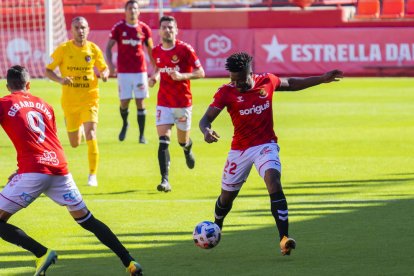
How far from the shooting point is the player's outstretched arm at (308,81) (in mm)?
11195

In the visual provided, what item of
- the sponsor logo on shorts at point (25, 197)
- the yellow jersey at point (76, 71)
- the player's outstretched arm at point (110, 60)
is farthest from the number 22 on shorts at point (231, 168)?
the player's outstretched arm at point (110, 60)

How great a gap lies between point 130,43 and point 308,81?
10.6 m

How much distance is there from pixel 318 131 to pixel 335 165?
524cm

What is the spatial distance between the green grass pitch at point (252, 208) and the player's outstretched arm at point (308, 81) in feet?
5.39

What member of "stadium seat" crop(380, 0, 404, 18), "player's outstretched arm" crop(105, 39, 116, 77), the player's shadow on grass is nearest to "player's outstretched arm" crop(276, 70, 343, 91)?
the player's shadow on grass

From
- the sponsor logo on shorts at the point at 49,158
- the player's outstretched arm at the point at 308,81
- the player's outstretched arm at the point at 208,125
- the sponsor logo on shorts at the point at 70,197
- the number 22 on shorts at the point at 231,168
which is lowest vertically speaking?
the number 22 on shorts at the point at 231,168

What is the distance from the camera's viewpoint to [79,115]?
1622 centimetres

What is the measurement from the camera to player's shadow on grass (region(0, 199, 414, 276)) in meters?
9.96

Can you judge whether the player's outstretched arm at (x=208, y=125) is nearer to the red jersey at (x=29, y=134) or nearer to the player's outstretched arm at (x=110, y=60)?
the red jersey at (x=29, y=134)

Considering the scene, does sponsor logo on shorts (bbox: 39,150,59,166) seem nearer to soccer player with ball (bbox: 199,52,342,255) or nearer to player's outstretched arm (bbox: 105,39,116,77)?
soccer player with ball (bbox: 199,52,342,255)

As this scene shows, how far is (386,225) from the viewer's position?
1223cm

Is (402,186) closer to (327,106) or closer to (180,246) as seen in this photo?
(180,246)

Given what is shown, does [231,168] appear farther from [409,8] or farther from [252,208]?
[409,8]

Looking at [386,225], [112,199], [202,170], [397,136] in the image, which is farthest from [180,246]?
[397,136]
